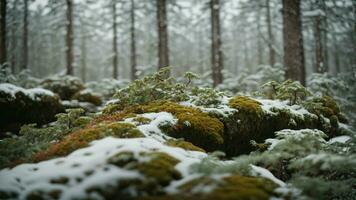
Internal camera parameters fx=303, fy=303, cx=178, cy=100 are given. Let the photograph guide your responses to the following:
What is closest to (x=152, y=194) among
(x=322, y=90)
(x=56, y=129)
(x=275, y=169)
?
(x=275, y=169)

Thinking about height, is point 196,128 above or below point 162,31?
below

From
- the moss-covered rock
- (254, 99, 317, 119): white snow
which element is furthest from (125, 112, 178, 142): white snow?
(254, 99, 317, 119): white snow

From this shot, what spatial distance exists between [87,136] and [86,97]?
1045cm

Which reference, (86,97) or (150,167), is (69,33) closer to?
(86,97)

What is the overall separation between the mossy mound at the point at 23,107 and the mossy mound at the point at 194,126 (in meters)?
5.41

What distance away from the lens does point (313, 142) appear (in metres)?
4.52

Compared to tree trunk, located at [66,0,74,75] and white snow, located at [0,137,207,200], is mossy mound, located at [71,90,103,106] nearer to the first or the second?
tree trunk, located at [66,0,74,75]

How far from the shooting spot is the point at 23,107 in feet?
33.4

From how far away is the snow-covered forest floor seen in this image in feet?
11.3

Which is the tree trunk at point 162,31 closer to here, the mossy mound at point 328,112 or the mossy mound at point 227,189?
the mossy mound at point 328,112

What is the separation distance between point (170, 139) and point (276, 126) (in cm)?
312

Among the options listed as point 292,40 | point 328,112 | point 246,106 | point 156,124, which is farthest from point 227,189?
point 292,40

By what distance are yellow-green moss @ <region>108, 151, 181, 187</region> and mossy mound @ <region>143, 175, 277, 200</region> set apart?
24 centimetres

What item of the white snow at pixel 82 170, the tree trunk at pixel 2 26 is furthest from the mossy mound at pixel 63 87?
the white snow at pixel 82 170
